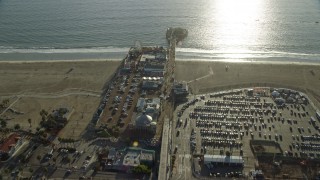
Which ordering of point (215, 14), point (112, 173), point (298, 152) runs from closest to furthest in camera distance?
point (112, 173), point (298, 152), point (215, 14)

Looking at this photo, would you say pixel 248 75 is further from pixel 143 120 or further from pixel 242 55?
pixel 143 120

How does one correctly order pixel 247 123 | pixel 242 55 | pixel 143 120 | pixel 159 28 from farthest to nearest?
1. pixel 159 28
2. pixel 242 55
3. pixel 247 123
4. pixel 143 120

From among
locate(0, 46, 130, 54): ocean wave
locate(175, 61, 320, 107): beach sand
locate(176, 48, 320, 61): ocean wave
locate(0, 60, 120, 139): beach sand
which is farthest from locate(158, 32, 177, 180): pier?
locate(0, 46, 130, 54): ocean wave

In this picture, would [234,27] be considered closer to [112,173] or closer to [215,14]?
[215,14]

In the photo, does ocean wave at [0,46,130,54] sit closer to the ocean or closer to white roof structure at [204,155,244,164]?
the ocean

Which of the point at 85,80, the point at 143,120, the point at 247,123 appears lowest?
the point at 143,120

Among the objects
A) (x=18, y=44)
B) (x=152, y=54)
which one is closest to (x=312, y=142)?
(x=152, y=54)

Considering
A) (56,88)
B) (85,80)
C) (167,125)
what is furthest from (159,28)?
(167,125)
